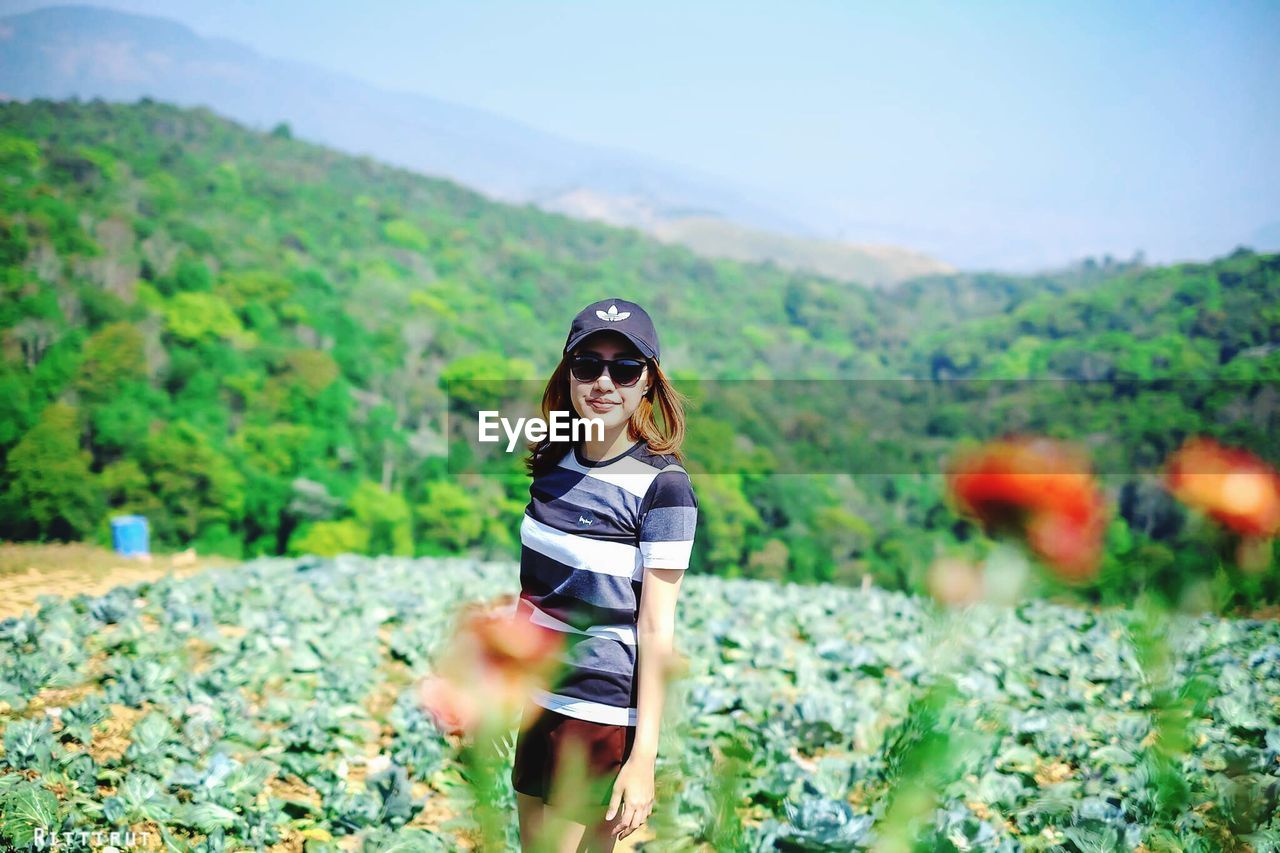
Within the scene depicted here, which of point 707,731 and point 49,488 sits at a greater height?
point 707,731

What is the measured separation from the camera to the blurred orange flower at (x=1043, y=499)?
2.95 feet

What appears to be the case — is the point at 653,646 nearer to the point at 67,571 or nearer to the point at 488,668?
the point at 488,668

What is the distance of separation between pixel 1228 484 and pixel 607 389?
1.02m

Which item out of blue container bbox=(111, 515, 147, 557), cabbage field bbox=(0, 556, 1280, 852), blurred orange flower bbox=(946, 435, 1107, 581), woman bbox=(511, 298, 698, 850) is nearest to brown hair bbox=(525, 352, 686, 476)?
woman bbox=(511, 298, 698, 850)

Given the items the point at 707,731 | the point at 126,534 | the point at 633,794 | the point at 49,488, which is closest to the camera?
the point at 633,794

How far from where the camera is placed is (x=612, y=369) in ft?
5.47

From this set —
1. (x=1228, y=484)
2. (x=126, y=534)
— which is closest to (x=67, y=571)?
(x=126, y=534)

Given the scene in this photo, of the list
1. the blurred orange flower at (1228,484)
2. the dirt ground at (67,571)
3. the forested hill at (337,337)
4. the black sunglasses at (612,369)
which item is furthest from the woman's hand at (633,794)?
the forested hill at (337,337)

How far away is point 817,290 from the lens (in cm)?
7706

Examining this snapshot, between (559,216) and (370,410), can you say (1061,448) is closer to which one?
(370,410)

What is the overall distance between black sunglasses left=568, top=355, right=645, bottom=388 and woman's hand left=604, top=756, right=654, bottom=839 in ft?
2.33

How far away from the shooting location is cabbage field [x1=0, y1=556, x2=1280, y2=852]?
1906 mm

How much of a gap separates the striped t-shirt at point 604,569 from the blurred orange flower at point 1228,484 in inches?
32.6

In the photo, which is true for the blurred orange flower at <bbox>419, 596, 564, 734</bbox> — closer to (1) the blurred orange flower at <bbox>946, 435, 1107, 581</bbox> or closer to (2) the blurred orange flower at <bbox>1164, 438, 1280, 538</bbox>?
(1) the blurred orange flower at <bbox>946, 435, 1107, 581</bbox>
